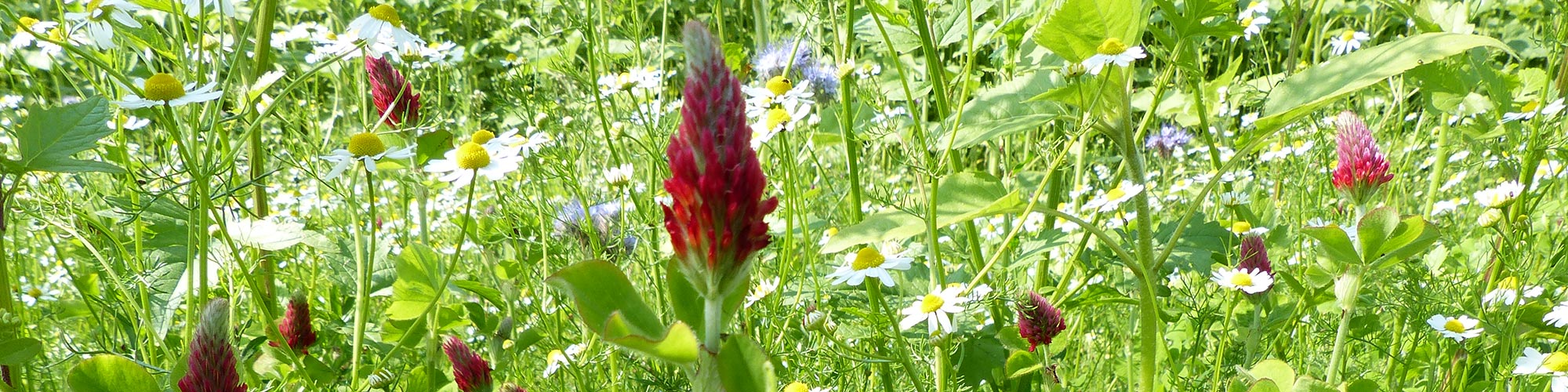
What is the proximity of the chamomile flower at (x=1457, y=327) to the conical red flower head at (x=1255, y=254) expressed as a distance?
225mm

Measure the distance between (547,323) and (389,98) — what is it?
1.37 feet

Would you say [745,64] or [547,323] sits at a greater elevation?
[745,64]

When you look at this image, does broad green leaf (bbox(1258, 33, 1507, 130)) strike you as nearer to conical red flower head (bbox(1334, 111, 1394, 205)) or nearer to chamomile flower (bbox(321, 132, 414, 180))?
conical red flower head (bbox(1334, 111, 1394, 205))

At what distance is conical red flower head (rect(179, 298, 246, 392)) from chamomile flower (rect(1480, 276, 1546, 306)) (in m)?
1.57

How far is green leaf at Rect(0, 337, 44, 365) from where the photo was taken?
109 cm

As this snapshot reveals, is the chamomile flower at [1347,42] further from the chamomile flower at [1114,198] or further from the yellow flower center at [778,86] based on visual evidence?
the yellow flower center at [778,86]

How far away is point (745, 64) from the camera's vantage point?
6.59 feet

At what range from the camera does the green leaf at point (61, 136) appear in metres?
1.09

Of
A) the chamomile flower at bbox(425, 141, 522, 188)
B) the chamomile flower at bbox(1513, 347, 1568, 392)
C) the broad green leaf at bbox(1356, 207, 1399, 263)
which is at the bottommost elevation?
the chamomile flower at bbox(1513, 347, 1568, 392)

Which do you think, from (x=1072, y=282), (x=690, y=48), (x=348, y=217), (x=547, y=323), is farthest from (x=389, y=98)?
(x=348, y=217)

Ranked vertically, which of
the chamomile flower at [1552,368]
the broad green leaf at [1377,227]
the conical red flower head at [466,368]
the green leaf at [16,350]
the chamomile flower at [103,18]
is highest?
the chamomile flower at [103,18]

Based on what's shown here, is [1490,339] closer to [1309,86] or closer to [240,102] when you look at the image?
[1309,86]

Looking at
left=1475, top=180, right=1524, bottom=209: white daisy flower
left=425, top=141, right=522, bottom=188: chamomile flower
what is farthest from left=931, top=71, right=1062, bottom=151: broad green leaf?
left=1475, top=180, right=1524, bottom=209: white daisy flower

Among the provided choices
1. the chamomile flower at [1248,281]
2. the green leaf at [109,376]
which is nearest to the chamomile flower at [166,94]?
the green leaf at [109,376]
